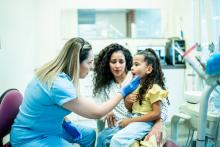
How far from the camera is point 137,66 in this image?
1.91 meters

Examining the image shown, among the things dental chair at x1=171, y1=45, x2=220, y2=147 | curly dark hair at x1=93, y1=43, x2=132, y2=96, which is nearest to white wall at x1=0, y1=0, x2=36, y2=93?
curly dark hair at x1=93, y1=43, x2=132, y2=96

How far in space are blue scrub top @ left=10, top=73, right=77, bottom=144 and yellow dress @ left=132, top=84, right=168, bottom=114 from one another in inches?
20.1

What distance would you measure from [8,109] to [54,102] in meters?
0.30

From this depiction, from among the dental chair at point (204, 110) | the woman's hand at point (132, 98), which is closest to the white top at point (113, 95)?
the woman's hand at point (132, 98)

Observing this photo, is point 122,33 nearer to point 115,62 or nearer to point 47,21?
point 47,21

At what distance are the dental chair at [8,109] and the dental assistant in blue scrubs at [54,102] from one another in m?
0.05

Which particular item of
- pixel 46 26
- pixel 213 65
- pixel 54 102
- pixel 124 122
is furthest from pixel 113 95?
pixel 46 26

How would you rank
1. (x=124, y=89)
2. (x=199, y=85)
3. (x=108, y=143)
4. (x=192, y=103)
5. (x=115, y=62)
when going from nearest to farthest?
1. (x=124, y=89)
2. (x=108, y=143)
3. (x=115, y=62)
4. (x=192, y=103)
5. (x=199, y=85)

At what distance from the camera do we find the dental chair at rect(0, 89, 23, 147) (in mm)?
1561

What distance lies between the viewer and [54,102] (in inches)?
59.4

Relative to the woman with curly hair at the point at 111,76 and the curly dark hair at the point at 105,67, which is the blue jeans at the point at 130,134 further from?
the curly dark hair at the point at 105,67

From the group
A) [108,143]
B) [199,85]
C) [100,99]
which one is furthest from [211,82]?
[199,85]

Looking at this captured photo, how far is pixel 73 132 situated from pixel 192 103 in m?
0.97

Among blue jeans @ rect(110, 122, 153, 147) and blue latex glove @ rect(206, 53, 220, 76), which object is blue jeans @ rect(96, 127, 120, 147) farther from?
blue latex glove @ rect(206, 53, 220, 76)
